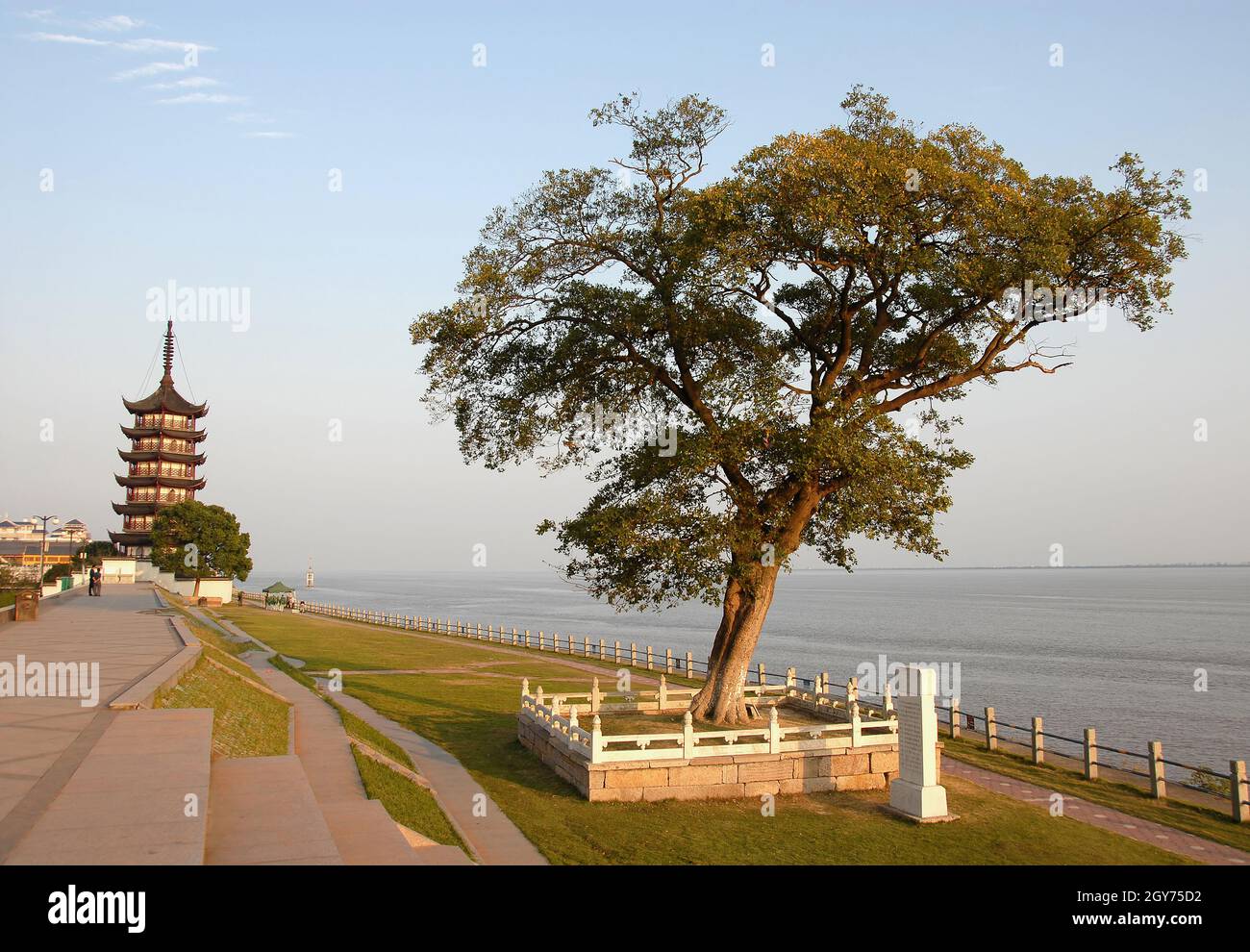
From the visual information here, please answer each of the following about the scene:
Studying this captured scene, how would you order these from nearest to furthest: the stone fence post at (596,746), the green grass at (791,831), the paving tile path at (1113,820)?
the green grass at (791,831)
the paving tile path at (1113,820)
the stone fence post at (596,746)

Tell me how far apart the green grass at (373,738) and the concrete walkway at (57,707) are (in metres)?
3.90

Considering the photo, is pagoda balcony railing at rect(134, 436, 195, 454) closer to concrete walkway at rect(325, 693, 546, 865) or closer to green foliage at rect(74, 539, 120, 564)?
green foliage at rect(74, 539, 120, 564)

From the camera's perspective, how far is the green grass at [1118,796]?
15.9 m

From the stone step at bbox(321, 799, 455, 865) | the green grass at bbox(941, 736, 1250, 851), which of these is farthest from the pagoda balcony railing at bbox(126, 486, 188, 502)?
the stone step at bbox(321, 799, 455, 865)

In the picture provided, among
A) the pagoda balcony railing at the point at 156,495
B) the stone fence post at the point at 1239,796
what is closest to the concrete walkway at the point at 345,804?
the stone fence post at the point at 1239,796

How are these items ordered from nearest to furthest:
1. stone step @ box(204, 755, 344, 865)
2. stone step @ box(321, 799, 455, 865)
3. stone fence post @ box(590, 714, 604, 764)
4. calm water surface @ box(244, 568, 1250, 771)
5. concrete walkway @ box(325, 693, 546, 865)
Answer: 1. stone step @ box(204, 755, 344, 865)
2. stone step @ box(321, 799, 455, 865)
3. concrete walkway @ box(325, 693, 546, 865)
4. stone fence post @ box(590, 714, 604, 764)
5. calm water surface @ box(244, 568, 1250, 771)

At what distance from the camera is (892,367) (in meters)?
20.8

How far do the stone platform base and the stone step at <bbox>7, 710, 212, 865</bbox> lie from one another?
708cm

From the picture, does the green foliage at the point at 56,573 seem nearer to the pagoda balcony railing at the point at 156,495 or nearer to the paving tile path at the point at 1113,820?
the pagoda balcony railing at the point at 156,495

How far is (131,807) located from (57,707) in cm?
696

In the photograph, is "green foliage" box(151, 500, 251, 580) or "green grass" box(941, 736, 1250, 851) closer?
"green grass" box(941, 736, 1250, 851)

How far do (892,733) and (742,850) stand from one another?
18.3 ft

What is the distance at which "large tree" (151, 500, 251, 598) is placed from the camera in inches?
2869

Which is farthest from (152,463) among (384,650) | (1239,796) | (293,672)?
(1239,796)
